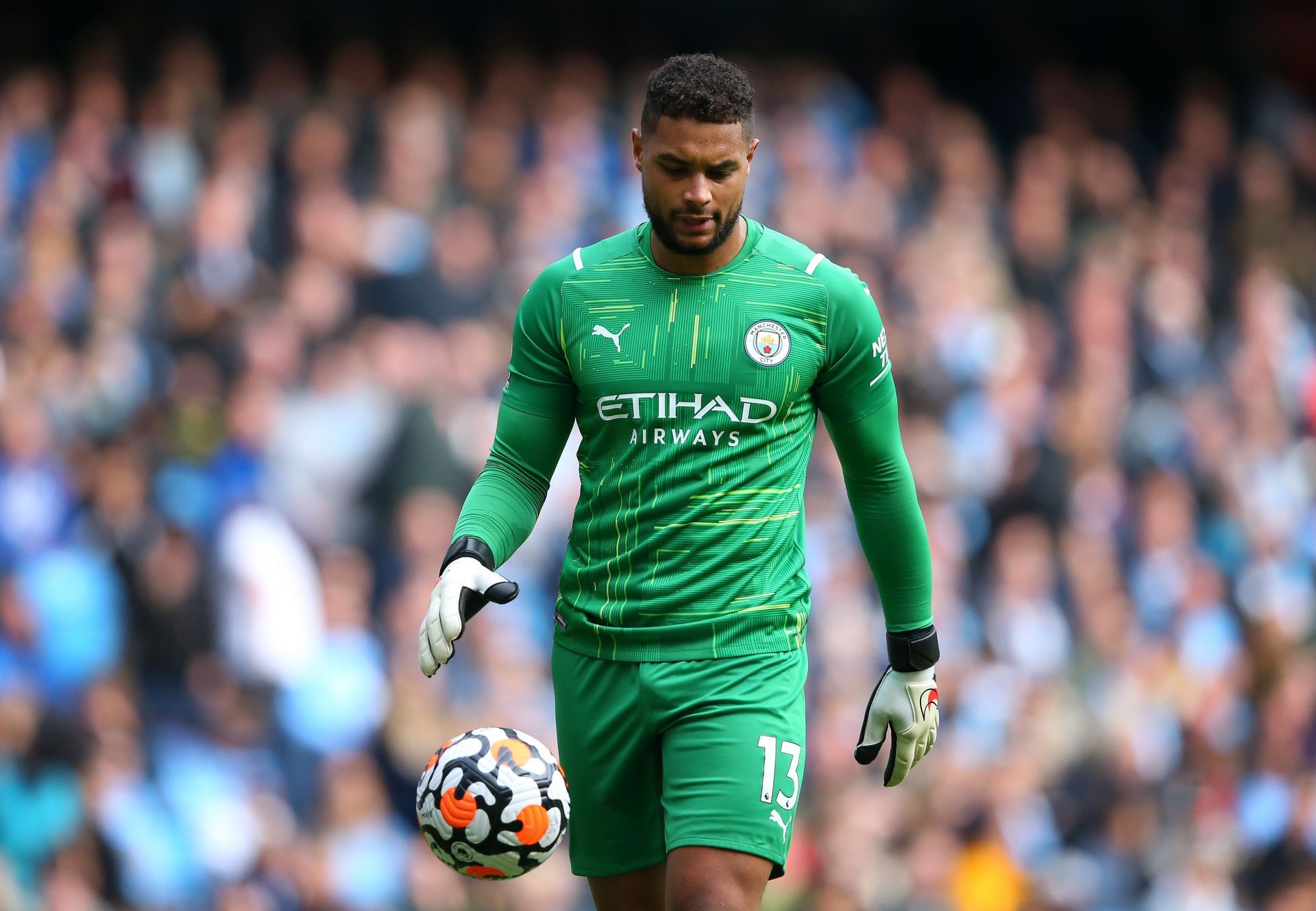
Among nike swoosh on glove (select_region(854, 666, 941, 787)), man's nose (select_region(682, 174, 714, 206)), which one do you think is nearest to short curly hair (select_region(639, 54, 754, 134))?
man's nose (select_region(682, 174, 714, 206))

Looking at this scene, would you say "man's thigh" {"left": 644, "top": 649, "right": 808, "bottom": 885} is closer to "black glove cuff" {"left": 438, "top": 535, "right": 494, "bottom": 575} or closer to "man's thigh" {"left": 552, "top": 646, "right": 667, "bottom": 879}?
"man's thigh" {"left": 552, "top": 646, "right": 667, "bottom": 879}

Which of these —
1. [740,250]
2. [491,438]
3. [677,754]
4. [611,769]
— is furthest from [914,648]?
[491,438]

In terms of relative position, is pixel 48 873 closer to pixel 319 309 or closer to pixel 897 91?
pixel 319 309

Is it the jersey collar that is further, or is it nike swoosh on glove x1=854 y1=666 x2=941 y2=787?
nike swoosh on glove x1=854 y1=666 x2=941 y2=787

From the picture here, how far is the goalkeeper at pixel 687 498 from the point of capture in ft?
14.6

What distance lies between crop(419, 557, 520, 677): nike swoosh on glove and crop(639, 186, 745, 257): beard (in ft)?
3.14

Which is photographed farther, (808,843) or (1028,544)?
(1028,544)

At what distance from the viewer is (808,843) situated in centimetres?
915

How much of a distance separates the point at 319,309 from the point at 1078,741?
17.3 feet

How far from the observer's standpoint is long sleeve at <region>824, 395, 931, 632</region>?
4.68m

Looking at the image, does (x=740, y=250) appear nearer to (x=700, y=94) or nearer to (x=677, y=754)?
(x=700, y=94)

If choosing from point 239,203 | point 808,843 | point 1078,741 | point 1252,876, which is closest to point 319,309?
point 239,203

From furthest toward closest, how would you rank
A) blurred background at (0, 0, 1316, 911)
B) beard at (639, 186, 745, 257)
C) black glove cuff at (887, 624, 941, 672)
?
blurred background at (0, 0, 1316, 911) → black glove cuff at (887, 624, 941, 672) → beard at (639, 186, 745, 257)

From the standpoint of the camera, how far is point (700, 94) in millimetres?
4430
